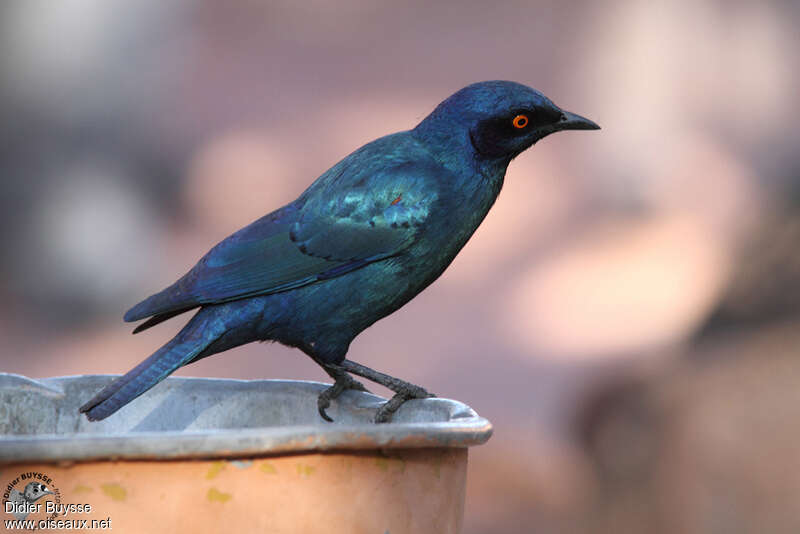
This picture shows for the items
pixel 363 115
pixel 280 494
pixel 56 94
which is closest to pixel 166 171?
pixel 56 94

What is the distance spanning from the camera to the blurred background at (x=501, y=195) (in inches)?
208

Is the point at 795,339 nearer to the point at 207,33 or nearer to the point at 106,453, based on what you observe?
the point at 106,453

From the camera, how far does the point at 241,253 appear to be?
2414 mm

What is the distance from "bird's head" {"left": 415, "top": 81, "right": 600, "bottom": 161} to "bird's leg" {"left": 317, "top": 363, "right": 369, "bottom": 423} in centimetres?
57

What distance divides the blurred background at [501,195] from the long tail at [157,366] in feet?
9.52

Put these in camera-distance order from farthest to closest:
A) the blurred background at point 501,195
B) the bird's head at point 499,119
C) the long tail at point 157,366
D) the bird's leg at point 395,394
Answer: the blurred background at point 501,195
the bird's head at point 499,119
the bird's leg at point 395,394
the long tail at point 157,366

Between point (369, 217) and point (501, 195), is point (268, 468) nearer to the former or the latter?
point (369, 217)

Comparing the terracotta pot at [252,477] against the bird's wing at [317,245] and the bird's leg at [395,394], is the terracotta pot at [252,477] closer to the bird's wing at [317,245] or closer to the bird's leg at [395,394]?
the bird's leg at [395,394]

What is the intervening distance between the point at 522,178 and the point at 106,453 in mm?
4943

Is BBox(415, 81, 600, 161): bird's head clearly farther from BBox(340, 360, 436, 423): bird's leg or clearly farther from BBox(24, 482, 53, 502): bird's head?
BBox(24, 482, 53, 502): bird's head

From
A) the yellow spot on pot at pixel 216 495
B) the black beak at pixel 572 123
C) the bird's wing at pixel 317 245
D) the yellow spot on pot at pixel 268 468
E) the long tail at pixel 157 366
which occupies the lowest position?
the yellow spot on pot at pixel 216 495

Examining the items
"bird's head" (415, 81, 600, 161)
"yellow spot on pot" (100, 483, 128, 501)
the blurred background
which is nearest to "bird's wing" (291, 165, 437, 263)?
"bird's head" (415, 81, 600, 161)

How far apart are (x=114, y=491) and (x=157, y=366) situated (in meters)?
0.49

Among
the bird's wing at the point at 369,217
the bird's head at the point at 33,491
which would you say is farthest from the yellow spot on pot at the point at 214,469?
the bird's wing at the point at 369,217
